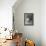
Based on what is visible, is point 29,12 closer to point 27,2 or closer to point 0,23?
point 27,2

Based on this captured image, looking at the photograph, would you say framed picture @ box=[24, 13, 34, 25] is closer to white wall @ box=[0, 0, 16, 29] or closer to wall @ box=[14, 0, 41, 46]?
wall @ box=[14, 0, 41, 46]

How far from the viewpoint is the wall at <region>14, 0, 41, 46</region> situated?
18.4 feet

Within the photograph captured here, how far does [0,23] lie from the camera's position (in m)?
4.22

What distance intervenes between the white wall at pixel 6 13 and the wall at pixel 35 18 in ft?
4.56

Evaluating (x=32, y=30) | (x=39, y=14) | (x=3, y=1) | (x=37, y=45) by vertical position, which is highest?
(x=3, y=1)

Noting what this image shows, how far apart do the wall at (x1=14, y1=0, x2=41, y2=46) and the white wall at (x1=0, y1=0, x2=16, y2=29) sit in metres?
1.39

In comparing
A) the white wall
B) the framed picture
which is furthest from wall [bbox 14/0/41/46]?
the white wall

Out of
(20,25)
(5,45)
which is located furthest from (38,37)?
(5,45)

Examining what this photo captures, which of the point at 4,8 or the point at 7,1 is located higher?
the point at 7,1

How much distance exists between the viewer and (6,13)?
166 inches

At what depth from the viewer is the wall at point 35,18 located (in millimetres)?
5620

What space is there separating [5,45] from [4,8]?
1791mm

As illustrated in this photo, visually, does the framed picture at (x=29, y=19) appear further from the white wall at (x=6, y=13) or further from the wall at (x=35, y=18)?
the white wall at (x=6, y=13)

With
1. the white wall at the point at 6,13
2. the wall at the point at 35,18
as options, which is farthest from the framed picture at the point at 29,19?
the white wall at the point at 6,13
